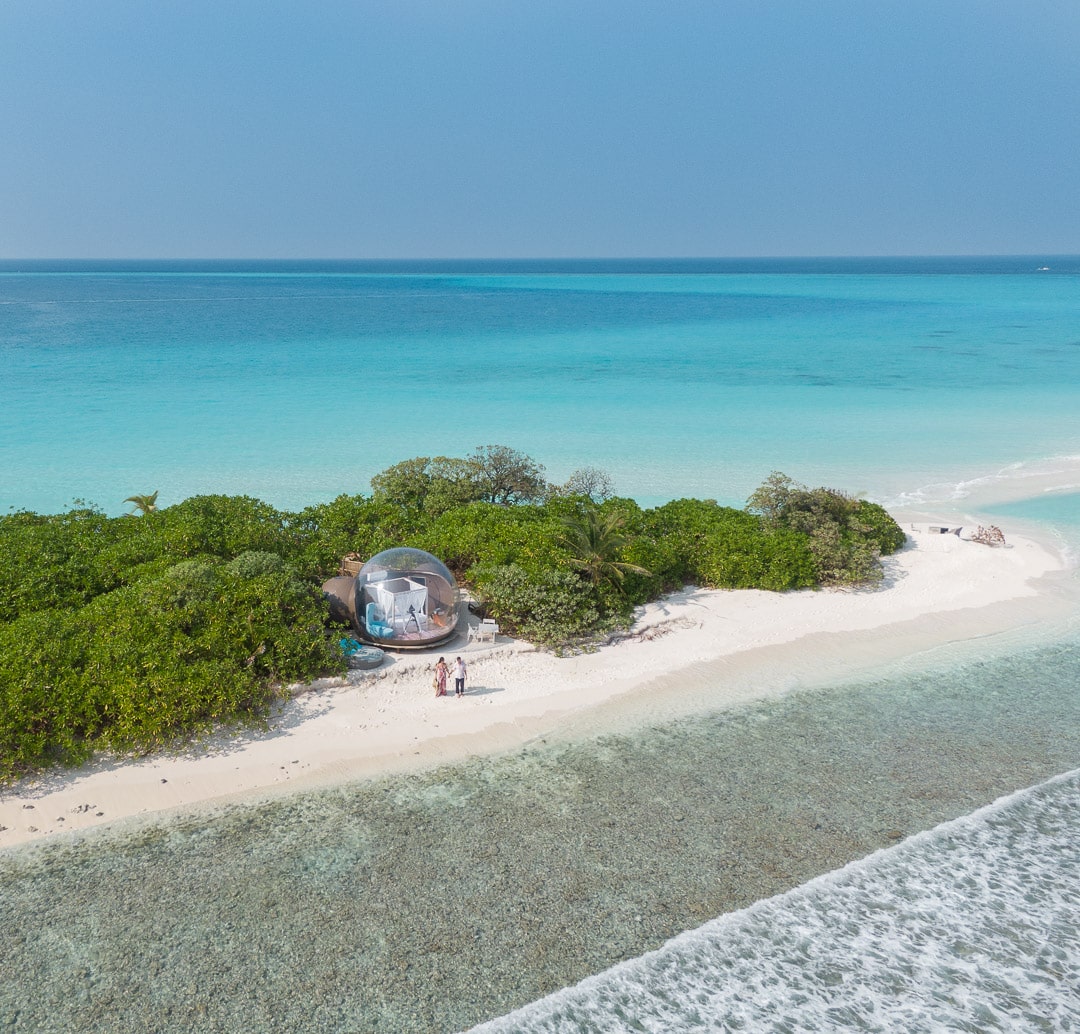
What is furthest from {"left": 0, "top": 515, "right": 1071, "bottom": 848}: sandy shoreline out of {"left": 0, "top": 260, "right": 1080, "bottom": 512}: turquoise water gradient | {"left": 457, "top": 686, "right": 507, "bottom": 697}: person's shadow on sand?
{"left": 0, "top": 260, "right": 1080, "bottom": 512}: turquoise water gradient

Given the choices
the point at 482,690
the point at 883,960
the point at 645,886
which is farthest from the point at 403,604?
the point at 883,960

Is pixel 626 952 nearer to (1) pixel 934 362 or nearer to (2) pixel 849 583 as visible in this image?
(2) pixel 849 583

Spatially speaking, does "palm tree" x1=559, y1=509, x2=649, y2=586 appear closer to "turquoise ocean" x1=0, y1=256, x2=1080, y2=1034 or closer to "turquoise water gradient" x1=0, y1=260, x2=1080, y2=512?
"turquoise ocean" x1=0, y1=256, x2=1080, y2=1034

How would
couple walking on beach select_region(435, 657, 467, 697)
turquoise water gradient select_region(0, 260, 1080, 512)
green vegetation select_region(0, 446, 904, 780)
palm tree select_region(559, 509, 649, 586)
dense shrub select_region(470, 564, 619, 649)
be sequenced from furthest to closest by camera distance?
turquoise water gradient select_region(0, 260, 1080, 512) → palm tree select_region(559, 509, 649, 586) → dense shrub select_region(470, 564, 619, 649) → couple walking on beach select_region(435, 657, 467, 697) → green vegetation select_region(0, 446, 904, 780)

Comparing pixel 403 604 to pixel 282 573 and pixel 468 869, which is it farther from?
pixel 468 869

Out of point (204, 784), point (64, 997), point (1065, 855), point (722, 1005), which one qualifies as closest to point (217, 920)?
point (64, 997)

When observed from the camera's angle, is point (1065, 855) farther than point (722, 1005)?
Yes
